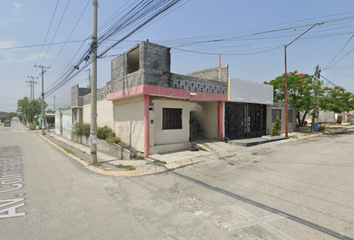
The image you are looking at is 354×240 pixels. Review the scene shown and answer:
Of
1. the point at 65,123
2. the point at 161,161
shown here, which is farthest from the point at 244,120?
the point at 65,123

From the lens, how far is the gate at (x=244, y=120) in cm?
1383

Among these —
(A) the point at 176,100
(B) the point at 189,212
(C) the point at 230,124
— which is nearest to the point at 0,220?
(B) the point at 189,212

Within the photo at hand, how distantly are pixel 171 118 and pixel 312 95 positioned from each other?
18138 millimetres

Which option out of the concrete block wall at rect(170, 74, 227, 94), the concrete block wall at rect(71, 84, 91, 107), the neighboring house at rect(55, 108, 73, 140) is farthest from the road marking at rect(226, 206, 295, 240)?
the neighboring house at rect(55, 108, 73, 140)

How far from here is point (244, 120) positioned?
15.0m

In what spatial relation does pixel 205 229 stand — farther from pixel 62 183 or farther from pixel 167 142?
pixel 167 142

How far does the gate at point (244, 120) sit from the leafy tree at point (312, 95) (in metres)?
6.65

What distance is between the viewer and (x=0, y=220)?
3.83 metres

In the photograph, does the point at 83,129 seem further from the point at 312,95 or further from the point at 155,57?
the point at 312,95

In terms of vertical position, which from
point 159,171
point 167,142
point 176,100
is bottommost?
point 159,171

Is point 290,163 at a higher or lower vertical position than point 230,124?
lower

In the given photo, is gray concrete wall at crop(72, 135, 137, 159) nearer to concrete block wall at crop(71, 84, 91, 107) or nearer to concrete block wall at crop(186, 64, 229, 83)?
concrete block wall at crop(186, 64, 229, 83)

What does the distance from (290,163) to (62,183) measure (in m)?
8.66

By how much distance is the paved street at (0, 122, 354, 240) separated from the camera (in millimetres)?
3385
